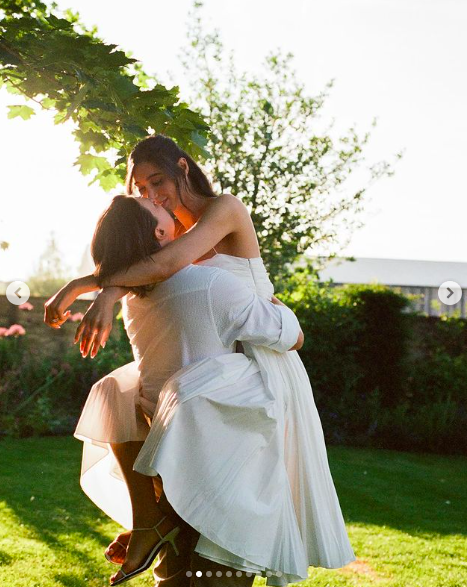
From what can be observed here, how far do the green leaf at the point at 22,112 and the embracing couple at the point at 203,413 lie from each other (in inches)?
65.5

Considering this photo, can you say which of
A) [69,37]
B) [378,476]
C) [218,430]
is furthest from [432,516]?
[69,37]

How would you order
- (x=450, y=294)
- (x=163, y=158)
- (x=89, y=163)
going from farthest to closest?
(x=450, y=294)
(x=89, y=163)
(x=163, y=158)

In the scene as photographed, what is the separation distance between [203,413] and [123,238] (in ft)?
2.18

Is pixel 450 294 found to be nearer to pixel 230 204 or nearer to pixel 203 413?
pixel 230 204

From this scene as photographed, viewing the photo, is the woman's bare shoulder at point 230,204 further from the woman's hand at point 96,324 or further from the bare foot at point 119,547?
the bare foot at point 119,547

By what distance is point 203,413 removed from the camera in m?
2.64

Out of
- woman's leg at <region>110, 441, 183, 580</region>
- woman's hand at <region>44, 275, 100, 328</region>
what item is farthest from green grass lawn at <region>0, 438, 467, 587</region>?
woman's hand at <region>44, 275, 100, 328</region>

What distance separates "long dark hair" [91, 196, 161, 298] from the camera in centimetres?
277

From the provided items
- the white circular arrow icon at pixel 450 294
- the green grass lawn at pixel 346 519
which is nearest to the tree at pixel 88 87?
the green grass lawn at pixel 346 519

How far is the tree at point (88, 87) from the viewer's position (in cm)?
319

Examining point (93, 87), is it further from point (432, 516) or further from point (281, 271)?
point (281, 271)

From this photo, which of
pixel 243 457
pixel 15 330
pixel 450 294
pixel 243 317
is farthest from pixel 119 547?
pixel 450 294

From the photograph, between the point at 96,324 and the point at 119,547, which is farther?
A: the point at 119,547

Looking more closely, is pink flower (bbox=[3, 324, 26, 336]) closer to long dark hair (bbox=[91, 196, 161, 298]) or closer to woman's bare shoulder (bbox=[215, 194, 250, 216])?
woman's bare shoulder (bbox=[215, 194, 250, 216])
